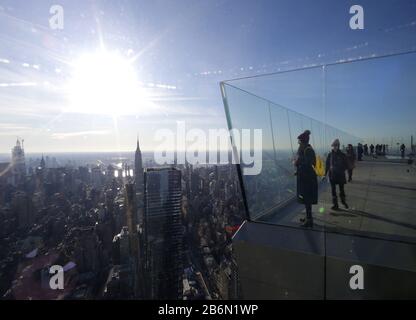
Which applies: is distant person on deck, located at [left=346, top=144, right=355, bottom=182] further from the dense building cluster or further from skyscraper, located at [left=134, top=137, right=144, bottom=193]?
skyscraper, located at [left=134, top=137, right=144, bottom=193]

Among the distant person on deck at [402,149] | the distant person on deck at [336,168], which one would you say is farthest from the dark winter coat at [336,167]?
the distant person on deck at [402,149]

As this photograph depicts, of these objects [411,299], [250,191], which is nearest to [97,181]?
[250,191]

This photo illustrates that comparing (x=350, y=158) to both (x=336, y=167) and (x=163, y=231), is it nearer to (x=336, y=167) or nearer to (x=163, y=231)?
(x=336, y=167)

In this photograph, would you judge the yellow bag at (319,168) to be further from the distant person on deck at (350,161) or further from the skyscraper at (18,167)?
the skyscraper at (18,167)

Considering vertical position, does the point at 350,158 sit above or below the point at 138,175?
above

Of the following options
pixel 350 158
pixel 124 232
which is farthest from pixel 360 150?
pixel 124 232

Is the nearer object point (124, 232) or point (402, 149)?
point (402, 149)

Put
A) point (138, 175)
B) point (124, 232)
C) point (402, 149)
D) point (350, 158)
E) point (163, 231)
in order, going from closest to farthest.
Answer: point (402, 149) → point (350, 158) → point (163, 231) → point (124, 232) → point (138, 175)
